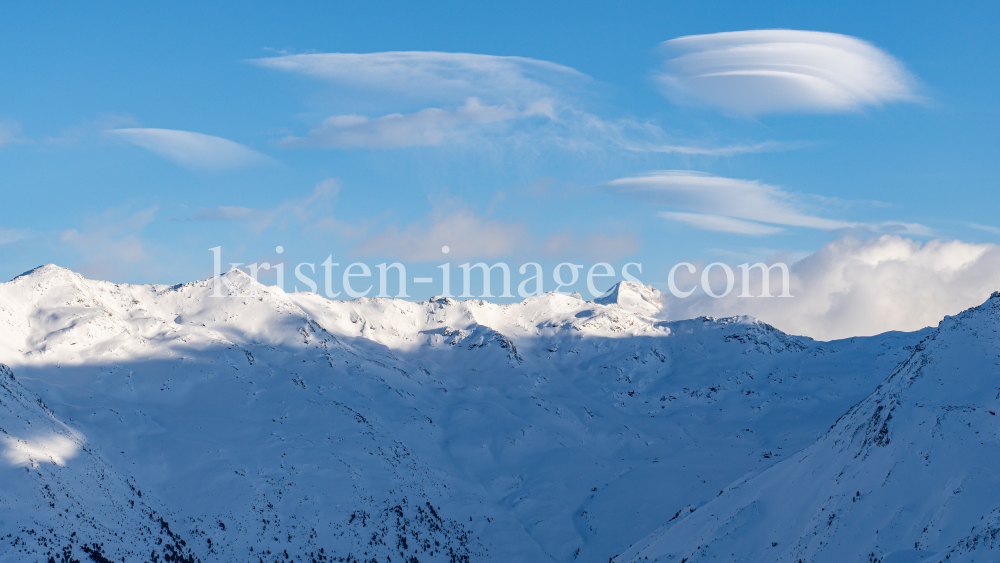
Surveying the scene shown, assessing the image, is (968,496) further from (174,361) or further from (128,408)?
(174,361)

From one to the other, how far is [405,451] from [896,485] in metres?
84.5

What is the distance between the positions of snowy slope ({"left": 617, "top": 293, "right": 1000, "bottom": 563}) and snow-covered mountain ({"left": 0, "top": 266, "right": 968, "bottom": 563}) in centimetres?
23

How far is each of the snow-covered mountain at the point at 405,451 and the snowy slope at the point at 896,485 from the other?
231 millimetres

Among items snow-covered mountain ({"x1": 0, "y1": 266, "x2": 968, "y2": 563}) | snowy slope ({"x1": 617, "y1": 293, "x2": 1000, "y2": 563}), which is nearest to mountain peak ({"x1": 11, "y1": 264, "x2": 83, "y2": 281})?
snow-covered mountain ({"x1": 0, "y1": 266, "x2": 968, "y2": 563})

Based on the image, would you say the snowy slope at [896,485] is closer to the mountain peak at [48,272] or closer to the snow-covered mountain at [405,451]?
the snow-covered mountain at [405,451]

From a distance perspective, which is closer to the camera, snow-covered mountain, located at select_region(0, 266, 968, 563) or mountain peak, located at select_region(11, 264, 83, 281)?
snow-covered mountain, located at select_region(0, 266, 968, 563)

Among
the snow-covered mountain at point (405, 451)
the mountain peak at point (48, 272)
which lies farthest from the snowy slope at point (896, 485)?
the mountain peak at point (48, 272)

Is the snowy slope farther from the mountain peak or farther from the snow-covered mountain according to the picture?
the mountain peak

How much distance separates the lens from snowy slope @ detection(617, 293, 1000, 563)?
2064 inches

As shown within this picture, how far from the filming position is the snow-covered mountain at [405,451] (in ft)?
207

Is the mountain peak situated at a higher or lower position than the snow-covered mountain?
higher

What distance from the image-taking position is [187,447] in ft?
344

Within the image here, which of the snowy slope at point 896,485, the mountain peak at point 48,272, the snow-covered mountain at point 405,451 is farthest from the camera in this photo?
the mountain peak at point 48,272

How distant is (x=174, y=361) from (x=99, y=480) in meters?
51.6
